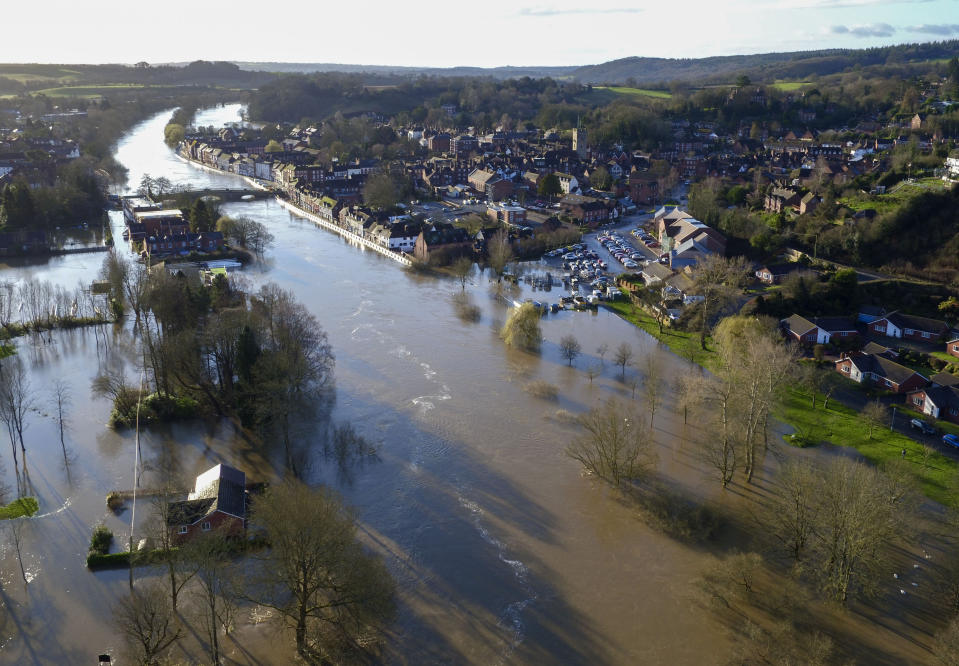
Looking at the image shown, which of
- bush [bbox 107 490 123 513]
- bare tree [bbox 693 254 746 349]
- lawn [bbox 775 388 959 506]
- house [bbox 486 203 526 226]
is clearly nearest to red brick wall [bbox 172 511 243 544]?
bush [bbox 107 490 123 513]

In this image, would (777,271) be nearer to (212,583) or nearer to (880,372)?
(880,372)

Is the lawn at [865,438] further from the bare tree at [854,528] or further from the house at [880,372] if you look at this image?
the bare tree at [854,528]

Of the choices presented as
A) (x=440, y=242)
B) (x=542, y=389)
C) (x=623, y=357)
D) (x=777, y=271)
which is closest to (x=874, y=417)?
(x=623, y=357)

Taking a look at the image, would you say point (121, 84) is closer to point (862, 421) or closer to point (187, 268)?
point (187, 268)

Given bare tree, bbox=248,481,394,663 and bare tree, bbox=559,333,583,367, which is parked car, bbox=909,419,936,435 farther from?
bare tree, bbox=248,481,394,663

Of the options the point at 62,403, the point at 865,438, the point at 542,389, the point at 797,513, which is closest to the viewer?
the point at 797,513
